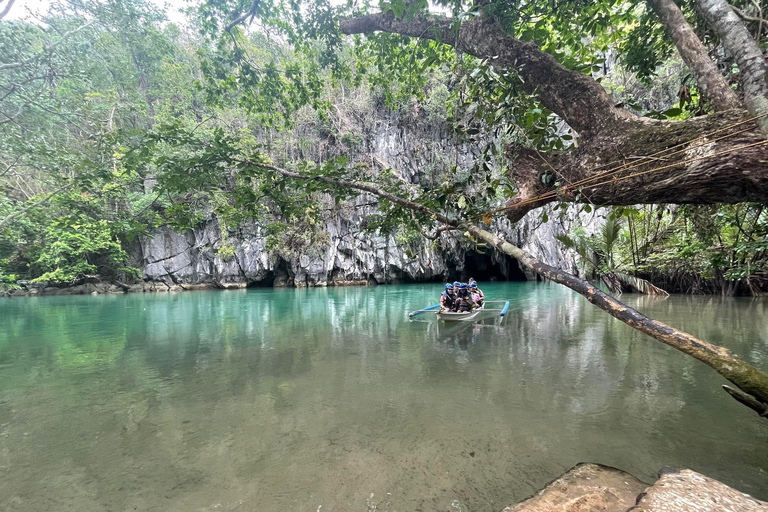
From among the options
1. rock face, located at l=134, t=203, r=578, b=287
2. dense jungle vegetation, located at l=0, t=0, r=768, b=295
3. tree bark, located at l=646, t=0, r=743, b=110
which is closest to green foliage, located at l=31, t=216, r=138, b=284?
dense jungle vegetation, located at l=0, t=0, r=768, b=295

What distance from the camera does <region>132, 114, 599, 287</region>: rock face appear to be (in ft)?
70.5

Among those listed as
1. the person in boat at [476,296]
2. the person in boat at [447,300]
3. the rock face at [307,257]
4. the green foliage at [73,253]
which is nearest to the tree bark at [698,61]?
the person in boat at [447,300]

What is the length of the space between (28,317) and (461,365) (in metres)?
12.6

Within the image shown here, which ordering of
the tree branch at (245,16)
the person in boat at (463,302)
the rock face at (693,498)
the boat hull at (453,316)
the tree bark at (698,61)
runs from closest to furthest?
the rock face at (693,498) → the tree bark at (698,61) → the tree branch at (245,16) → the boat hull at (453,316) → the person in boat at (463,302)

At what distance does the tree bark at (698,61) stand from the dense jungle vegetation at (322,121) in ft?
0.18

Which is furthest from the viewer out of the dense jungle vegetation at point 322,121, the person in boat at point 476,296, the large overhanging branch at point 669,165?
the person in boat at point 476,296

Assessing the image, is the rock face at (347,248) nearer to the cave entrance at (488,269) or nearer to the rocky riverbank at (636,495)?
the cave entrance at (488,269)

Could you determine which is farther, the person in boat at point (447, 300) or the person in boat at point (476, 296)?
the person in boat at point (476, 296)

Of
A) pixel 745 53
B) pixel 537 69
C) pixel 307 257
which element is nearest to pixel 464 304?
pixel 537 69

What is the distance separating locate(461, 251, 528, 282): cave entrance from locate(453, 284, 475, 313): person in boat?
16.2 metres

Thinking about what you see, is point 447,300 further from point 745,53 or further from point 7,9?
point 7,9

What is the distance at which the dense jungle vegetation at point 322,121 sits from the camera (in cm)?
277

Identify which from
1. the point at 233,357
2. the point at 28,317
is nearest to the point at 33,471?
the point at 233,357

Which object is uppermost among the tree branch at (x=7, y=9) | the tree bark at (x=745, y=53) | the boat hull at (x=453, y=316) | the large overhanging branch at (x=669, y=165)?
the tree branch at (x=7, y=9)
